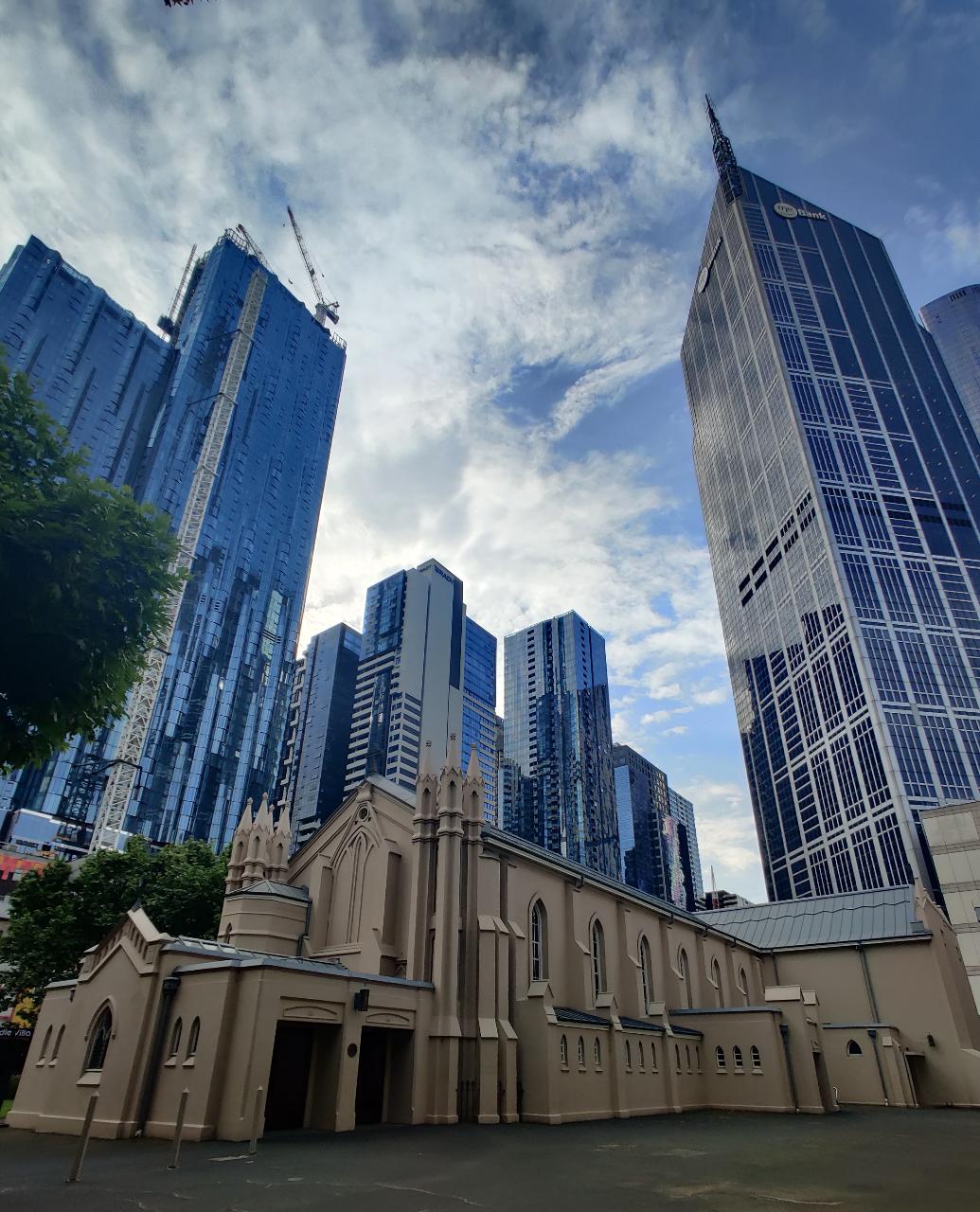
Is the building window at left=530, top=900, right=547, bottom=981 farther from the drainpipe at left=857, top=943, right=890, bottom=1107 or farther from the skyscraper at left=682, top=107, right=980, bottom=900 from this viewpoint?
the skyscraper at left=682, top=107, right=980, bottom=900

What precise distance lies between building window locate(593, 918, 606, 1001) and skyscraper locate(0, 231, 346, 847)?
83548 millimetres

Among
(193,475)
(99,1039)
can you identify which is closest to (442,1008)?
(99,1039)

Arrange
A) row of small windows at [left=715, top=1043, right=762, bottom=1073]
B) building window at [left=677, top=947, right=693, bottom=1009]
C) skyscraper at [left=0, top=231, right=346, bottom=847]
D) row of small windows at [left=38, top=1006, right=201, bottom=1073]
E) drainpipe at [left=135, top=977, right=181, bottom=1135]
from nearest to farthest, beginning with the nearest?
drainpipe at [left=135, top=977, right=181, bottom=1135] → row of small windows at [left=38, top=1006, right=201, bottom=1073] → row of small windows at [left=715, top=1043, right=762, bottom=1073] → building window at [left=677, top=947, right=693, bottom=1009] → skyscraper at [left=0, top=231, right=346, bottom=847]

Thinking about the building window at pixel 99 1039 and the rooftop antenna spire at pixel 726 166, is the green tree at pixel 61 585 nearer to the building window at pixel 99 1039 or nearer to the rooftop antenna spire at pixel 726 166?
the building window at pixel 99 1039

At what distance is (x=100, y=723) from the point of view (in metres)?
18.2

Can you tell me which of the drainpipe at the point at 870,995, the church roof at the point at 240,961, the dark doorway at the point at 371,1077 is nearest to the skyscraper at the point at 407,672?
the drainpipe at the point at 870,995

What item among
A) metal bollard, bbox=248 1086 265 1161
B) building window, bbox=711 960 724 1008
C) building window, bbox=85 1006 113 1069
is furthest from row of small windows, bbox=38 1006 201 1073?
building window, bbox=711 960 724 1008

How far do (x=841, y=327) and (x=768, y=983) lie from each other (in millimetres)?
129728

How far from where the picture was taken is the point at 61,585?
50.8ft

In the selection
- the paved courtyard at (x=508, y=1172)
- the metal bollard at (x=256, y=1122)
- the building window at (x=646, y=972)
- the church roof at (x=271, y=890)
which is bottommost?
the paved courtyard at (x=508, y=1172)

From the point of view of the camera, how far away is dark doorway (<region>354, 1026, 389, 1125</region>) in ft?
88.6

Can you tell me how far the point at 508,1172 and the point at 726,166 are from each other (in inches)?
7815

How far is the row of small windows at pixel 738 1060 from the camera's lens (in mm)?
35969

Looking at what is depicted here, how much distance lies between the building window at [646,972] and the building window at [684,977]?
329 cm
